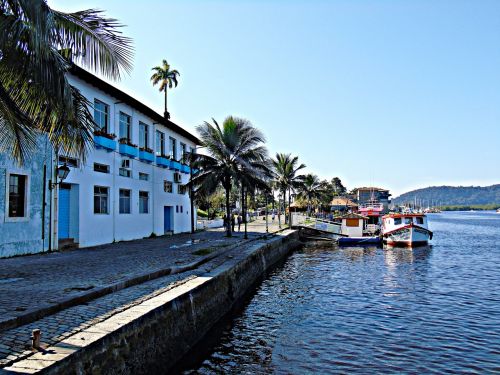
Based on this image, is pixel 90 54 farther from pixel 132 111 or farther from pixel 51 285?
pixel 132 111

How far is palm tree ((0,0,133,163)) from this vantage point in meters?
6.99

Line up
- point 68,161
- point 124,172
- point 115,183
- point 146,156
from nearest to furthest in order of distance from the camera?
1. point 68,161
2. point 115,183
3. point 124,172
4. point 146,156

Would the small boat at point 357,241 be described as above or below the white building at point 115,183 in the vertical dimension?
below

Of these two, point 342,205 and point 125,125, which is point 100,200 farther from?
point 342,205

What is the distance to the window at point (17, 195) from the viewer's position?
15.2 m

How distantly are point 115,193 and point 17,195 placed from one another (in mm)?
7105

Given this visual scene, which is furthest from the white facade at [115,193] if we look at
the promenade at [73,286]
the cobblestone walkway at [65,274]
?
the promenade at [73,286]

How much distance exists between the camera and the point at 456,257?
28578mm

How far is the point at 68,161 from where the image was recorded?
60.7ft

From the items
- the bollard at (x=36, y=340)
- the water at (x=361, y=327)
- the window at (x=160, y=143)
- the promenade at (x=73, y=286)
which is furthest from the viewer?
the window at (x=160, y=143)

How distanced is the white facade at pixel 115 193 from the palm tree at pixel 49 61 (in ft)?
18.4

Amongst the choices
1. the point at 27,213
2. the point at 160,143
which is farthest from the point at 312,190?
the point at 27,213

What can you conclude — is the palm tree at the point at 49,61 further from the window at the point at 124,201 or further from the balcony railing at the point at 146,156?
the balcony railing at the point at 146,156

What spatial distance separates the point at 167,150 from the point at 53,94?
23.2m
